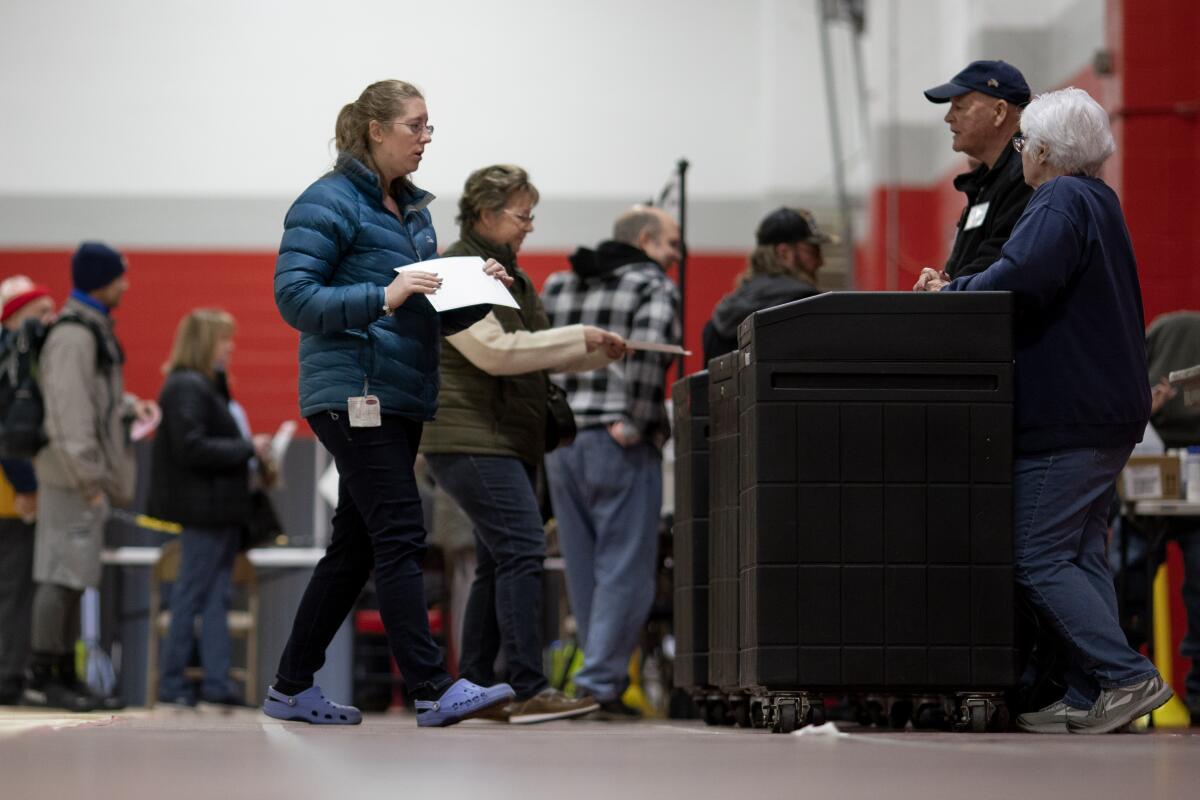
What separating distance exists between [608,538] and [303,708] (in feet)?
5.23

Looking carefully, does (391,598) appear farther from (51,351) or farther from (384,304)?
(51,351)

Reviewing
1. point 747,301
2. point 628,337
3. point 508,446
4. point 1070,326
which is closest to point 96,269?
point 628,337

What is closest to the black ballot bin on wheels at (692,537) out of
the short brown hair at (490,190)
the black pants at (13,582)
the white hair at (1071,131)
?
the short brown hair at (490,190)

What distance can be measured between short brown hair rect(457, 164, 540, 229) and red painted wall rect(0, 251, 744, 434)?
21.3 ft

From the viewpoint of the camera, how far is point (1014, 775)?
243 centimetres

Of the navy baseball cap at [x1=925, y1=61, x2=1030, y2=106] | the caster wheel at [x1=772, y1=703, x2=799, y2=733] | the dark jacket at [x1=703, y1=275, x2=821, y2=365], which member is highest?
the navy baseball cap at [x1=925, y1=61, x2=1030, y2=106]

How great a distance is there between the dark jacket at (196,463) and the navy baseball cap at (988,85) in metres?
3.90

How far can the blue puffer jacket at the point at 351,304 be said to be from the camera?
397 centimetres

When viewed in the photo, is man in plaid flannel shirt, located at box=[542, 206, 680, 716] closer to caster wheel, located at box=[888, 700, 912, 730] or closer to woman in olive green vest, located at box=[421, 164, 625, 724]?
woman in olive green vest, located at box=[421, 164, 625, 724]

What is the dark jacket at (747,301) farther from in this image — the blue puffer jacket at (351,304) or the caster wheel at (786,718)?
the caster wheel at (786,718)

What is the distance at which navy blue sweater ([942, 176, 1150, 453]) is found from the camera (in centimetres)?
388

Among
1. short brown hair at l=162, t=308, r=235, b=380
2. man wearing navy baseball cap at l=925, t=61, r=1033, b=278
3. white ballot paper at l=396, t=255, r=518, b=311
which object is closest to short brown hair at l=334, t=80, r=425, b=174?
white ballot paper at l=396, t=255, r=518, b=311

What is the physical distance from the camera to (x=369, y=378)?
4047mm

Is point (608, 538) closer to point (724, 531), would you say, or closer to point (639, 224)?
point (639, 224)
